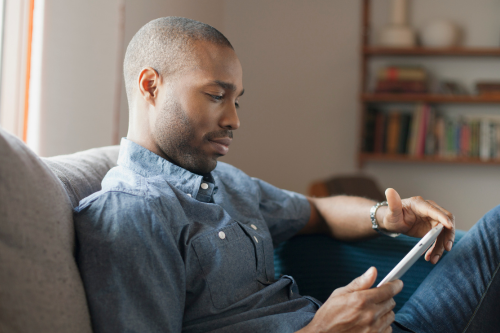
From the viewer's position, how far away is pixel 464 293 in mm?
911

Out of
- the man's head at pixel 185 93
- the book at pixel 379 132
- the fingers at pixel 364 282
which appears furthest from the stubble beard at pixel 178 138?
the book at pixel 379 132

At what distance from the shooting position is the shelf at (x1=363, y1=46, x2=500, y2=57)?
8.96 ft

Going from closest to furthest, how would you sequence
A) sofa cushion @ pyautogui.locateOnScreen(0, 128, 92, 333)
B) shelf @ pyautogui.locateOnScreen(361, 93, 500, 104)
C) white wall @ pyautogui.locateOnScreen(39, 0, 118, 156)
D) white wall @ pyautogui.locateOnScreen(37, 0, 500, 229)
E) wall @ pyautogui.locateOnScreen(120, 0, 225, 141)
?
sofa cushion @ pyautogui.locateOnScreen(0, 128, 92, 333) → white wall @ pyautogui.locateOnScreen(39, 0, 118, 156) → wall @ pyautogui.locateOnScreen(120, 0, 225, 141) → shelf @ pyautogui.locateOnScreen(361, 93, 500, 104) → white wall @ pyautogui.locateOnScreen(37, 0, 500, 229)

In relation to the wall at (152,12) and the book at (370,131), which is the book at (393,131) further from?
the wall at (152,12)

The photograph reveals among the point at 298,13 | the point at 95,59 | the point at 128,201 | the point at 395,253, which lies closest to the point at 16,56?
Answer: the point at 95,59

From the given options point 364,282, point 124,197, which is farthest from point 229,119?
point 364,282

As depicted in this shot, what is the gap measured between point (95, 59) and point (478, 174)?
101 inches

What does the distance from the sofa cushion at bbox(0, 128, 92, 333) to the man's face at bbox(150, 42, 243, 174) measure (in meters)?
0.27

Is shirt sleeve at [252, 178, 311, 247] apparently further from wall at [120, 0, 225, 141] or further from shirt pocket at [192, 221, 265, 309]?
wall at [120, 0, 225, 141]

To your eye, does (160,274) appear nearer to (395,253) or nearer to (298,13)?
(395,253)

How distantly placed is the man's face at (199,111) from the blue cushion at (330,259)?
0.42m

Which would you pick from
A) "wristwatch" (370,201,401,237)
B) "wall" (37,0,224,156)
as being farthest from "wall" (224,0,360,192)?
"wristwatch" (370,201,401,237)

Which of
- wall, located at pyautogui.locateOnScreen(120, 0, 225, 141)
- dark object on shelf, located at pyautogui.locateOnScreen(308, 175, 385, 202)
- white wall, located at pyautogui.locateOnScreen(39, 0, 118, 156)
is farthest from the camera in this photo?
dark object on shelf, located at pyautogui.locateOnScreen(308, 175, 385, 202)

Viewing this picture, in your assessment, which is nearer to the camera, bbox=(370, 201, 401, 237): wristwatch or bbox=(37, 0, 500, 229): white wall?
bbox=(370, 201, 401, 237): wristwatch
